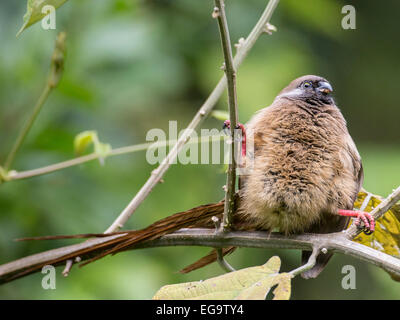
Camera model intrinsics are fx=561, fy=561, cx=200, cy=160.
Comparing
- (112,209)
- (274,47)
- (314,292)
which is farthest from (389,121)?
(112,209)

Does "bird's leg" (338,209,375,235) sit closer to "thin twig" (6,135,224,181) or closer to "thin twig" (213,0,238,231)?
"thin twig" (213,0,238,231)

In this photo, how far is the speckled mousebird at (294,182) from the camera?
1776 millimetres

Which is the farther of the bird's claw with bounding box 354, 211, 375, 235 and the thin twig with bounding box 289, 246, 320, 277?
the bird's claw with bounding box 354, 211, 375, 235

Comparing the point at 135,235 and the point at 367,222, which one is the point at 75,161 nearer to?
the point at 135,235

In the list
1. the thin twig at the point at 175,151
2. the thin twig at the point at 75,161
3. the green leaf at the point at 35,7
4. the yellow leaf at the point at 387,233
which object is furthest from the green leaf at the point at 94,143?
the yellow leaf at the point at 387,233

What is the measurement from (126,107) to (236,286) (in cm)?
285

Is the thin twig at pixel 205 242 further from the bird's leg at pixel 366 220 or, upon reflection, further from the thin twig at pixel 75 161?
the thin twig at pixel 75 161

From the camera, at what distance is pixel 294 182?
5.88 feet

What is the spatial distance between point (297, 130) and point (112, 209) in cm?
154

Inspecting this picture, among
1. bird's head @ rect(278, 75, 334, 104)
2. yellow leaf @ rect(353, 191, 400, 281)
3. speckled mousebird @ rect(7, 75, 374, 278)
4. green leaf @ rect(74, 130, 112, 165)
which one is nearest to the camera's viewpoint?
speckled mousebird @ rect(7, 75, 374, 278)

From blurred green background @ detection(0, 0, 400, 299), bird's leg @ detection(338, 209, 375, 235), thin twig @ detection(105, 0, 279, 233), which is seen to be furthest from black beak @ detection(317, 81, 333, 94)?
blurred green background @ detection(0, 0, 400, 299)

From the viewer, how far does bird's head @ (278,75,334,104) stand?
6.99 ft

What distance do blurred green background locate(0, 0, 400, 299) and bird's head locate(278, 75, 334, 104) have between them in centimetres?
109

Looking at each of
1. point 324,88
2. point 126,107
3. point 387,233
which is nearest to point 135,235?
point 387,233
